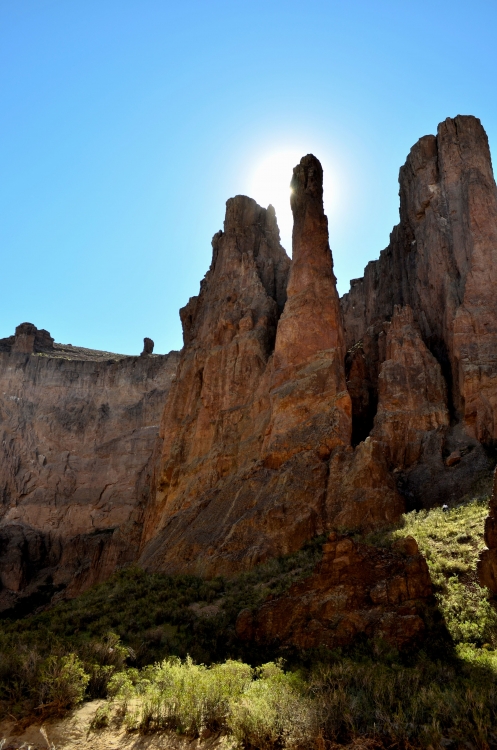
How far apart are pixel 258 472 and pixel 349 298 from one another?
1067 inches

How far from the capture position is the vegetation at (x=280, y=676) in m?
8.62

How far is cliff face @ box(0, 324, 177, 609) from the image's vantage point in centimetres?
5519

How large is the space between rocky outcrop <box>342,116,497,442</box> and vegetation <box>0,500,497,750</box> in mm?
11110

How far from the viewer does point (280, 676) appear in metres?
12.0

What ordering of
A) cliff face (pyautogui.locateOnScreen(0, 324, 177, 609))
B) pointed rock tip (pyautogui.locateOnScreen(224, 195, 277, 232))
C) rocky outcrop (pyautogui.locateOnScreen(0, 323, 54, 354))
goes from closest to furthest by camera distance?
pointed rock tip (pyautogui.locateOnScreen(224, 195, 277, 232)) → cliff face (pyautogui.locateOnScreen(0, 324, 177, 609)) → rocky outcrop (pyautogui.locateOnScreen(0, 323, 54, 354))

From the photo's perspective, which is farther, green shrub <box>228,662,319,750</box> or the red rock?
the red rock

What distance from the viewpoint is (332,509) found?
26.3 meters

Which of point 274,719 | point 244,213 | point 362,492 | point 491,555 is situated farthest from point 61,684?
point 244,213

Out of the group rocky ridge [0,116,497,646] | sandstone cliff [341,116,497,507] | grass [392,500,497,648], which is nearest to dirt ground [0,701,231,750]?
rocky ridge [0,116,497,646]

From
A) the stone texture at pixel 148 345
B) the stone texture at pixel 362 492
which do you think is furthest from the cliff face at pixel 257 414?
the stone texture at pixel 148 345

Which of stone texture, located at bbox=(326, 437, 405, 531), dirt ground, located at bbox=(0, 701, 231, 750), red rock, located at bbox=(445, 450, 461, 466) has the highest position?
red rock, located at bbox=(445, 450, 461, 466)

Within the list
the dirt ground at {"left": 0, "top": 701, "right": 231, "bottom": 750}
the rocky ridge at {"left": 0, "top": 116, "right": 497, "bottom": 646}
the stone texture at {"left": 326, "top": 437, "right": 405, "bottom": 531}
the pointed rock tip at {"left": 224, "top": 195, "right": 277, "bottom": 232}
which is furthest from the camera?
the pointed rock tip at {"left": 224, "top": 195, "right": 277, "bottom": 232}

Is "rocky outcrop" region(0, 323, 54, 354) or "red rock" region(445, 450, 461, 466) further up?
"rocky outcrop" region(0, 323, 54, 354)

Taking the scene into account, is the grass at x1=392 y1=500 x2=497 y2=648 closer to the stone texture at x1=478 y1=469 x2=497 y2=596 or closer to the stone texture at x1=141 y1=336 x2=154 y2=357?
the stone texture at x1=478 y1=469 x2=497 y2=596
